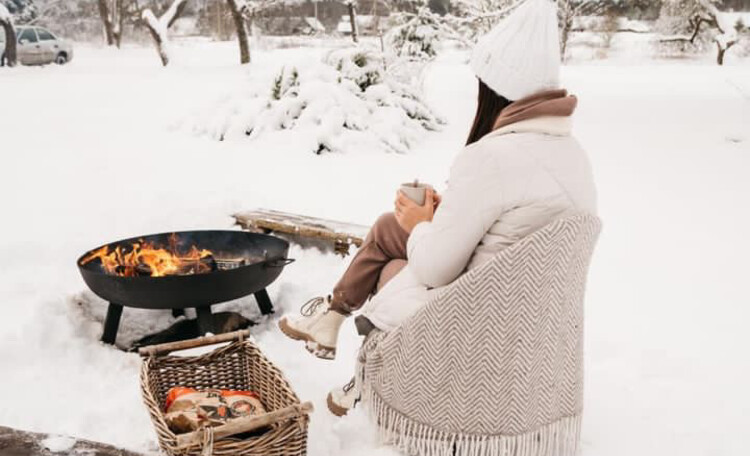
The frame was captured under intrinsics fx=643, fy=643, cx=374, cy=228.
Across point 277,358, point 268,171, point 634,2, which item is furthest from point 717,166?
point 634,2

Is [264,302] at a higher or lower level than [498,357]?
lower

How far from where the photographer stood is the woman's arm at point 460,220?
195cm

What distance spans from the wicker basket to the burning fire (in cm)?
65

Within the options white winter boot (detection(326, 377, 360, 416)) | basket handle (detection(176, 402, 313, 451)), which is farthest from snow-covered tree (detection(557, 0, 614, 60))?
basket handle (detection(176, 402, 313, 451))

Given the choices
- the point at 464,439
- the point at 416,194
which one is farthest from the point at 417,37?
the point at 464,439

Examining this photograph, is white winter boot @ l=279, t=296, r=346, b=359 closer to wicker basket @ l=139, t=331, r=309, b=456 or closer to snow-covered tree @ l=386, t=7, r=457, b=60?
wicker basket @ l=139, t=331, r=309, b=456

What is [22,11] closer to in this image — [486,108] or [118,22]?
[118,22]

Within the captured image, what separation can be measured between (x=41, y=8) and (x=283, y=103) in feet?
81.7

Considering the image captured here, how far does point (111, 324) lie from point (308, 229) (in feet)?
4.64

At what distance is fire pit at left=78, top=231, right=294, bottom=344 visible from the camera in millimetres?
3066

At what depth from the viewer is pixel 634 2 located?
14.5 metres

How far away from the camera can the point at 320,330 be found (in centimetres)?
283

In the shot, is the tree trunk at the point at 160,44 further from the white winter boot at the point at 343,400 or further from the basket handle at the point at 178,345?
the white winter boot at the point at 343,400

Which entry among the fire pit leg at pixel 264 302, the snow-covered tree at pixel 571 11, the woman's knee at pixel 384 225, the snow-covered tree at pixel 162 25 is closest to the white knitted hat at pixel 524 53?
the woman's knee at pixel 384 225
